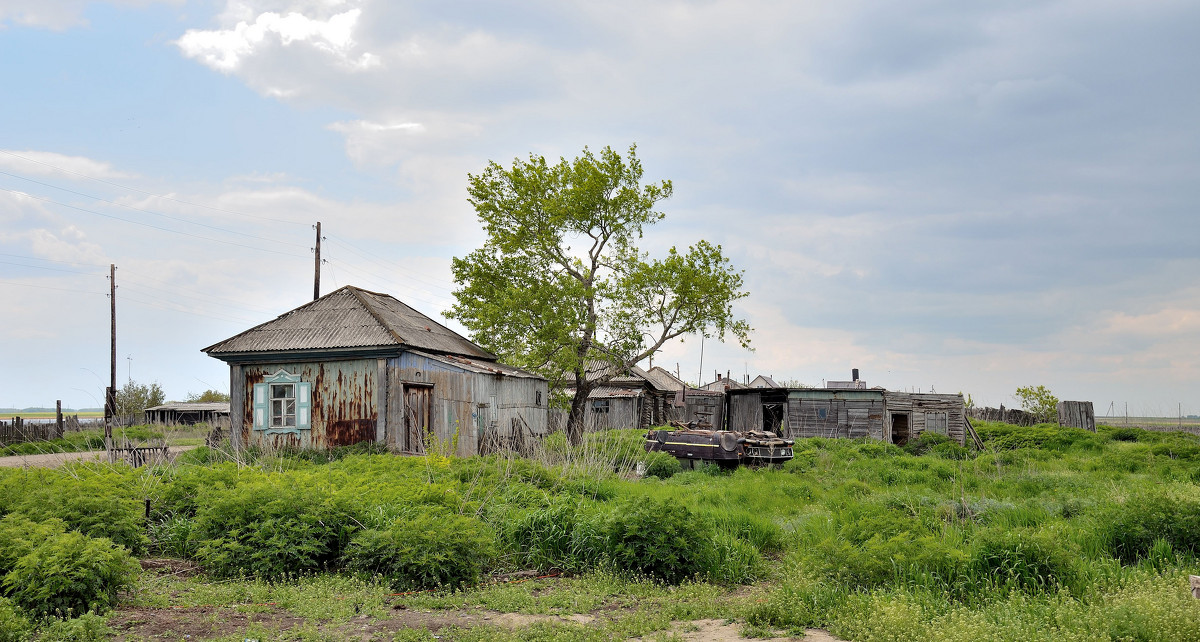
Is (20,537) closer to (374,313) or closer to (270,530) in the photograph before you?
(270,530)

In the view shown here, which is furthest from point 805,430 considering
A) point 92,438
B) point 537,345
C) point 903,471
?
point 92,438

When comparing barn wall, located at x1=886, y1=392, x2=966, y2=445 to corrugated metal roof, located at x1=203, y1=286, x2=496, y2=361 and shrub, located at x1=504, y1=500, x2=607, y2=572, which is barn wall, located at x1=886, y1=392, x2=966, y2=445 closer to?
corrugated metal roof, located at x1=203, y1=286, x2=496, y2=361

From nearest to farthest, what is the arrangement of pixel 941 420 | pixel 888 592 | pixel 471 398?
pixel 888 592 < pixel 471 398 < pixel 941 420

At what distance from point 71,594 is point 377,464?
7.26 metres

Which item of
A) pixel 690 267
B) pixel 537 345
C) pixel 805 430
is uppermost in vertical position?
pixel 690 267

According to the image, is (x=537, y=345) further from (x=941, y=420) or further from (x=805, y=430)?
(x=941, y=420)

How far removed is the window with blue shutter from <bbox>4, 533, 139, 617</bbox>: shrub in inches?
522

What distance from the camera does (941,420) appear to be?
3356 centimetres

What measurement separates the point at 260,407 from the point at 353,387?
2688mm

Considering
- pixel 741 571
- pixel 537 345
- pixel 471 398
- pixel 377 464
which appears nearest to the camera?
pixel 741 571

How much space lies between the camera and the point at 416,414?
20.0m

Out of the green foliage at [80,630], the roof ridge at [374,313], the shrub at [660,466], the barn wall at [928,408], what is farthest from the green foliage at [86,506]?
the barn wall at [928,408]

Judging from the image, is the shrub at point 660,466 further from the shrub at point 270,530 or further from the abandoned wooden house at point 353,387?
the shrub at point 270,530

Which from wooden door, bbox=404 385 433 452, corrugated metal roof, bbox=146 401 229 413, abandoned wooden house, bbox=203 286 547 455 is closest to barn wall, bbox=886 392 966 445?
abandoned wooden house, bbox=203 286 547 455
